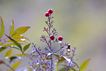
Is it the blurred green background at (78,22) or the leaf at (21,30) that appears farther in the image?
the blurred green background at (78,22)

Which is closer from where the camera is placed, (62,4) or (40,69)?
(40,69)

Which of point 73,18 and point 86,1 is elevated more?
point 86,1

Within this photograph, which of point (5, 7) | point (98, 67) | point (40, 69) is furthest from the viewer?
point (5, 7)

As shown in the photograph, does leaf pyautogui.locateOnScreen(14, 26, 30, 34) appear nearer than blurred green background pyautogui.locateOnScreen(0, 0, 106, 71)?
Yes

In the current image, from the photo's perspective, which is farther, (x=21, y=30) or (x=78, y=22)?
(x=78, y=22)

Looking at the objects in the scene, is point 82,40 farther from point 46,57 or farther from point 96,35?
point 46,57

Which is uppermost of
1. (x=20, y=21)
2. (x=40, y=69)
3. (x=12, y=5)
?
(x=12, y=5)

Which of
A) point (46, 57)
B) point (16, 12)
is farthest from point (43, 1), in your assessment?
point (46, 57)

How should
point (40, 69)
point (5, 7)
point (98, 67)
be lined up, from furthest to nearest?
1. point (5, 7)
2. point (98, 67)
3. point (40, 69)
